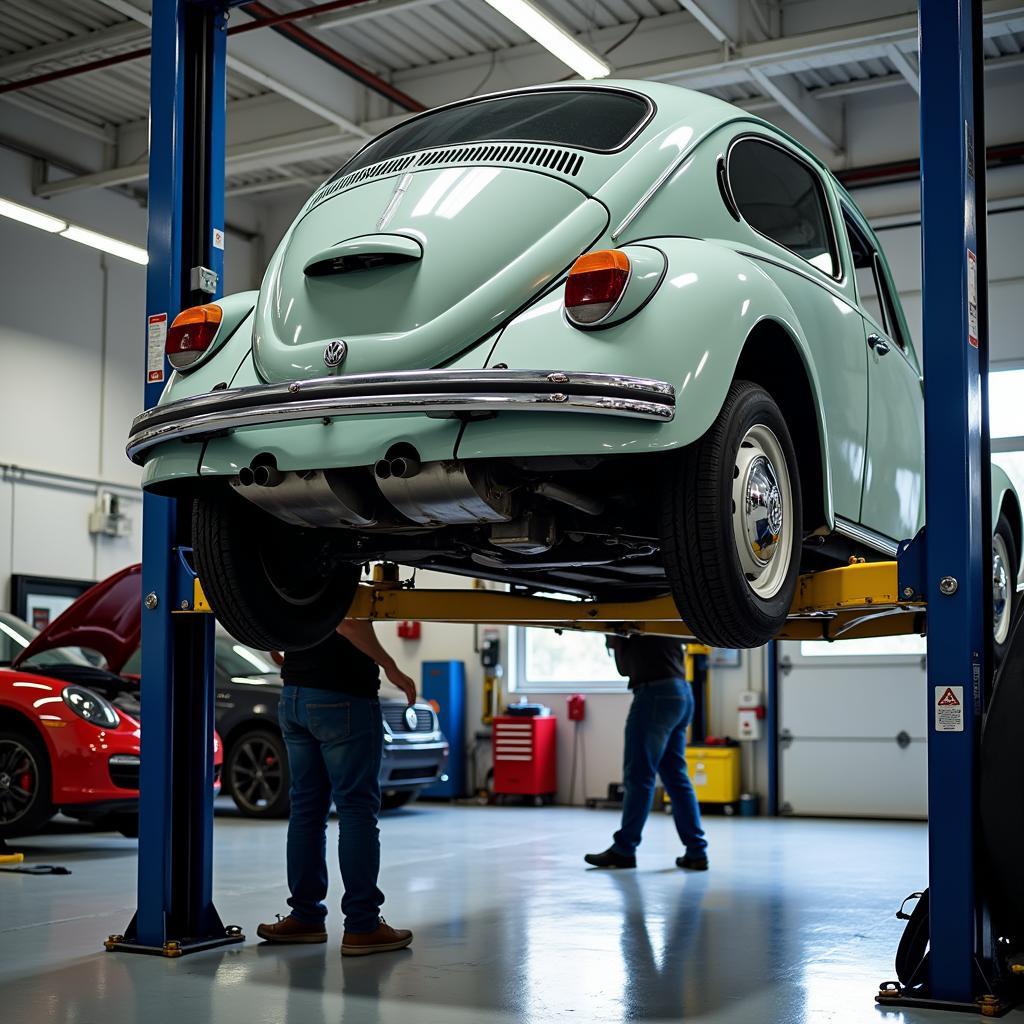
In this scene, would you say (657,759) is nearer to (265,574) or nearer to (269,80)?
(265,574)

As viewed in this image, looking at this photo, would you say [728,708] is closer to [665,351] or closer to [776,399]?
[776,399]

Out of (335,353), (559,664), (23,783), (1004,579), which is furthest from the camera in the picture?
(559,664)

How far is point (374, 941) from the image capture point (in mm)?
4828

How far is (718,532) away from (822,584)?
91 centimetres

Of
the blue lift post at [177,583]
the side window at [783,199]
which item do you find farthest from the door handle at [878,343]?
the blue lift post at [177,583]

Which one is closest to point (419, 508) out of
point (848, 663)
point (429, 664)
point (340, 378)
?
point (340, 378)

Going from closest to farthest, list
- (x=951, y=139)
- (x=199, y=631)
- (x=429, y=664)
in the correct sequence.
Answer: (x=951, y=139)
(x=199, y=631)
(x=429, y=664)

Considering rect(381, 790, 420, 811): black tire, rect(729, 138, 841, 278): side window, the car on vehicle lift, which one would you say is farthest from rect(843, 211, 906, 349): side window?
rect(381, 790, 420, 811): black tire

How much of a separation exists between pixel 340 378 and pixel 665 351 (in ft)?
2.62

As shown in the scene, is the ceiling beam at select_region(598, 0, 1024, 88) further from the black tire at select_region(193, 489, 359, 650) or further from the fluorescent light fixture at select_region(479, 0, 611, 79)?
the black tire at select_region(193, 489, 359, 650)

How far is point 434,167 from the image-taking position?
149 inches

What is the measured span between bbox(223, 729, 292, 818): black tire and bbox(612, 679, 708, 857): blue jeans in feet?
12.3

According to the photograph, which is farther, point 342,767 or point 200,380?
point 342,767

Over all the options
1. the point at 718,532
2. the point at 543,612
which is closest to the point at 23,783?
the point at 543,612
